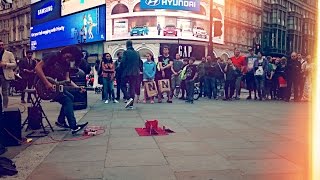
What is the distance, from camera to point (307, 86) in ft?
47.7

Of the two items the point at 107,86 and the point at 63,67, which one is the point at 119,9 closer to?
the point at 107,86

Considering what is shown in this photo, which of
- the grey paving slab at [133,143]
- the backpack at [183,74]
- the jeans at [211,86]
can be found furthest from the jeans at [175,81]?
the grey paving slab at [133,143]

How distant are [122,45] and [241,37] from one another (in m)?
18.4

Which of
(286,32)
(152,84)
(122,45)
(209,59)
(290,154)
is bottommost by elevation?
(290,154)

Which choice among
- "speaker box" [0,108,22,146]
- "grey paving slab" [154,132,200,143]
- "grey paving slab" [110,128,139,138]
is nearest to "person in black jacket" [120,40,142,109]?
"grey paving slab" [110,128,139,138]

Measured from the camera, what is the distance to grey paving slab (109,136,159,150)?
5.09 metres

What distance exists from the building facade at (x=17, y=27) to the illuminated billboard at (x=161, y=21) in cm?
3054

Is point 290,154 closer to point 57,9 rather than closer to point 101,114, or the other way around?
point 101,114

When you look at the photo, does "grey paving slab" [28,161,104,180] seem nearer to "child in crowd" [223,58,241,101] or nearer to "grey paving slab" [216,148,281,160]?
"grey paving slab" [216,148,281,160]

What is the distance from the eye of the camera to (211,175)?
3.67m

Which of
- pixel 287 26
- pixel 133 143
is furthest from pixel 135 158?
pixel 287 26

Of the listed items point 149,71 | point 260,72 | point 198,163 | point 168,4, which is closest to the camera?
point 198,163

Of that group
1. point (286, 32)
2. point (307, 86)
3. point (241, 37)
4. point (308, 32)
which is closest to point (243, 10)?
point (241, 37)

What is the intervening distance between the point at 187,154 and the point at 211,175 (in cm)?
96
